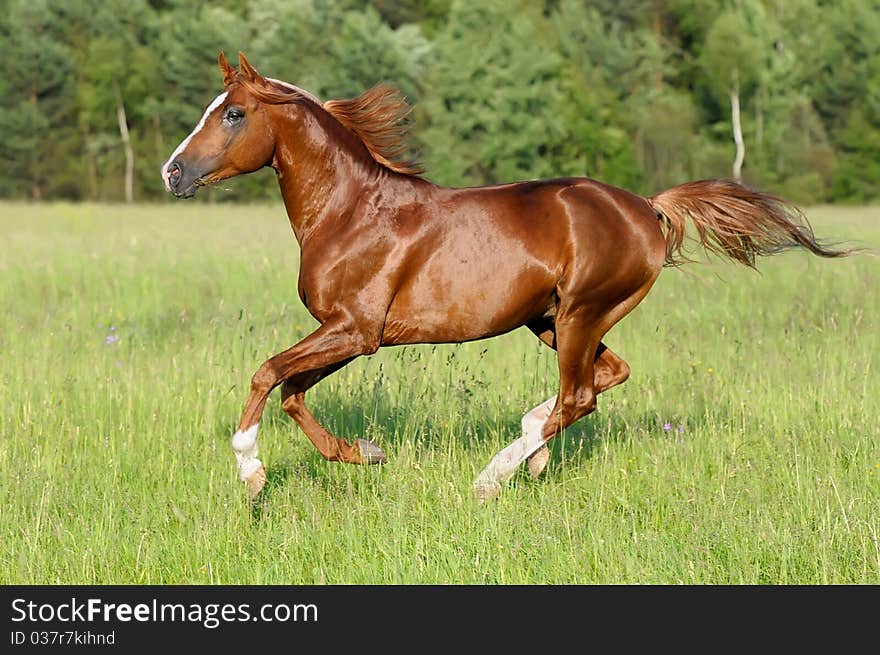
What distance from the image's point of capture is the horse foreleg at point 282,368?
4887mm

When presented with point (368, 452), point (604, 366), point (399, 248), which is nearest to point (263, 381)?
point (368, 452)

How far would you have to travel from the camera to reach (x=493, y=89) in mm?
47406

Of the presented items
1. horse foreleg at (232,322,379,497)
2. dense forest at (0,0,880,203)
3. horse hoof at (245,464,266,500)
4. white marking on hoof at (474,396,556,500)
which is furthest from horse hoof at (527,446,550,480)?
dense forest at (0,0,880,203)

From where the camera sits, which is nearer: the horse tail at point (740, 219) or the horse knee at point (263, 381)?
the horse knee at point (263, 381)

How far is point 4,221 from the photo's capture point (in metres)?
22.1

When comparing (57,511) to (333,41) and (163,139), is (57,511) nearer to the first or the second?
(333,41)

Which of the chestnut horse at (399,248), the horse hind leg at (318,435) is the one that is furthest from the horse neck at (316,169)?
the horse hind leg at (318,435)

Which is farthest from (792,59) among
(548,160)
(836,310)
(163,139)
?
(836,310)

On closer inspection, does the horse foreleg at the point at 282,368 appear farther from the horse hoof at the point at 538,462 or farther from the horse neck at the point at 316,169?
the horse hoof at the point at 538,462

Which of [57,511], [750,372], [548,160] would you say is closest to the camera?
[57,511]

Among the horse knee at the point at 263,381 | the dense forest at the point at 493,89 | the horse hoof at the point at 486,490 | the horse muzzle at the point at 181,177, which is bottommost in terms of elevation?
the horse hoof at the point at 486,490

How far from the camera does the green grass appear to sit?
4477 millimetres

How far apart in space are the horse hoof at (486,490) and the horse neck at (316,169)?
1469mm

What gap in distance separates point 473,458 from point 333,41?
147 ft
